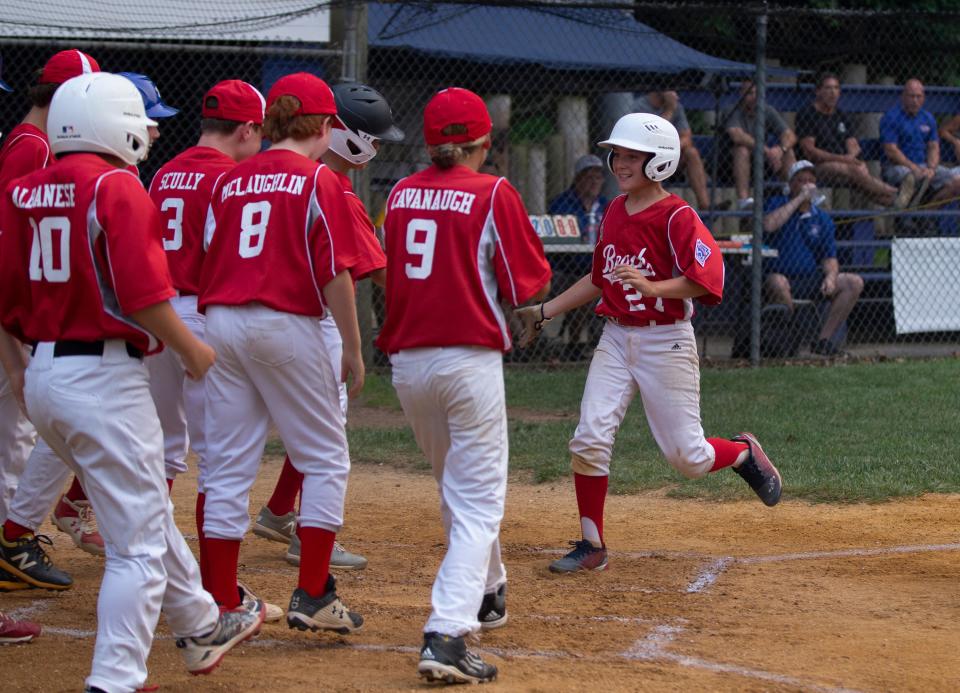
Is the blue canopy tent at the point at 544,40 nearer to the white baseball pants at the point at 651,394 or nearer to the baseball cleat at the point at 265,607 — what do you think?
the white baseball pants at the point at 651,394

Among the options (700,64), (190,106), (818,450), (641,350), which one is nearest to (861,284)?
(700,64)

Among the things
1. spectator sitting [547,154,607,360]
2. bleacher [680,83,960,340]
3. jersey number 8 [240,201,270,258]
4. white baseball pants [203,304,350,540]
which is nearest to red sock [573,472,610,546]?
white baseball pants [203,304,350,540]

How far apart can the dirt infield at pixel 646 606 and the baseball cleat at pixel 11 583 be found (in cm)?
8

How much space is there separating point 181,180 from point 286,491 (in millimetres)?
1641

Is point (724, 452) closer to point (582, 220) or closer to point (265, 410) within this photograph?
point (265, 410)

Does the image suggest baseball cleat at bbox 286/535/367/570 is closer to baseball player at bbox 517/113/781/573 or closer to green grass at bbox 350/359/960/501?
baseball player at bbox 517/113/781/573

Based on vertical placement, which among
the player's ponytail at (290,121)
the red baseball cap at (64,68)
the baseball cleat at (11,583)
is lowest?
the baseball cleat at (11,583)

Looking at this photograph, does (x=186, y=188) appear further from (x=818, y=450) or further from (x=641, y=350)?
(x=818, y=450)

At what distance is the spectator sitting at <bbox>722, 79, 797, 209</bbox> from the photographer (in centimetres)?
1350

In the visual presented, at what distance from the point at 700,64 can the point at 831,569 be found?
8940 mm

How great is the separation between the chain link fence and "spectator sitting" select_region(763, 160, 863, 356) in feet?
0.07

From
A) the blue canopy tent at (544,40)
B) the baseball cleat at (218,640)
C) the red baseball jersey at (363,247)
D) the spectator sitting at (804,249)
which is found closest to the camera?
the baseball cleat at (218,640)

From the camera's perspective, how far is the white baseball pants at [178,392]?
5.45 m

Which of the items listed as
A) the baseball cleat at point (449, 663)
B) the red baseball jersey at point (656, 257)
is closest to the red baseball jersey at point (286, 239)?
the baseball cleat at point (449, 663)
